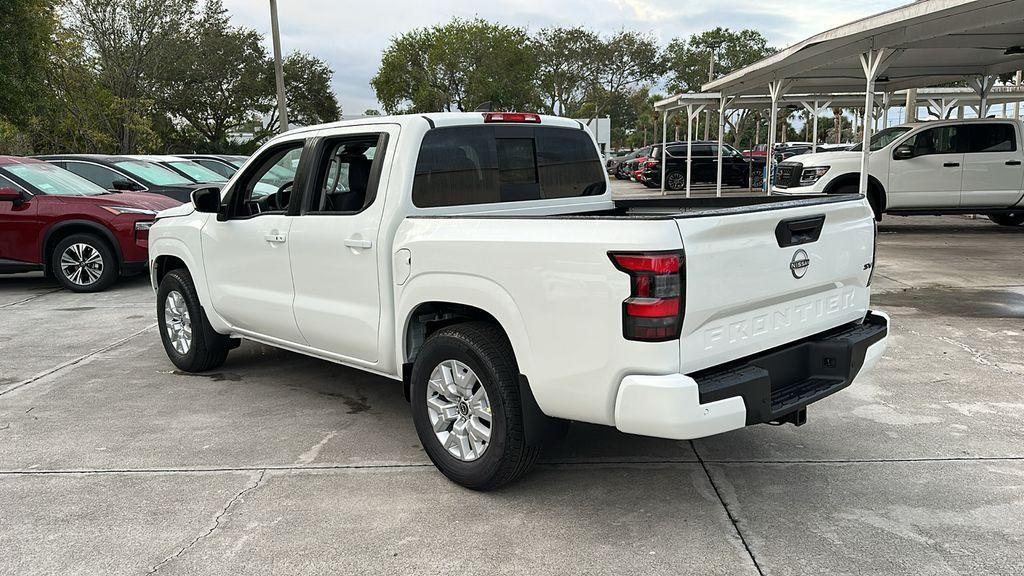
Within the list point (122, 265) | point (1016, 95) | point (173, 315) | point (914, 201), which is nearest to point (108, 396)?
point (173, 315)

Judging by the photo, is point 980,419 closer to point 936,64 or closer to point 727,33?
Result: point 936,64

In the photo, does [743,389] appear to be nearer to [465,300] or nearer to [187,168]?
[465,300]

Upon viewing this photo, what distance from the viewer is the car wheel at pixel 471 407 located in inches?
144

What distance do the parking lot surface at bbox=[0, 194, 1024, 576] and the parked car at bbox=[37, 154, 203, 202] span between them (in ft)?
21.7

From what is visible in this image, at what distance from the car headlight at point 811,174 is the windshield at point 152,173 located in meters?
10.6

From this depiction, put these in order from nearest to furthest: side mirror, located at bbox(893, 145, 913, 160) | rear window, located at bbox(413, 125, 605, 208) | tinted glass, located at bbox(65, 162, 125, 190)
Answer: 1. rear window, located at bbox(413, 125, 605, 208)
2. tinted glass, located at bbox(65, 162, 125, 190)
3. side mirror, located at bbox(893, 145, 913, 160)

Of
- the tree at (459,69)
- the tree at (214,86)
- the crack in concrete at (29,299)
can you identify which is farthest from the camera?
the tree at (459,69)

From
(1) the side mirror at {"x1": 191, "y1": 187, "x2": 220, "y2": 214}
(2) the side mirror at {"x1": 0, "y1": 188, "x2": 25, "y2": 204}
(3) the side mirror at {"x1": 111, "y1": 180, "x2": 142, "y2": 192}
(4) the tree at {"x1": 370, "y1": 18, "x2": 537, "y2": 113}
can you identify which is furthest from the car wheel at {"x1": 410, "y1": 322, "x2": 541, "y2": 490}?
(4) the tree at {"x1": 370, "y1": 18, "x2": 537, "y2": 113}

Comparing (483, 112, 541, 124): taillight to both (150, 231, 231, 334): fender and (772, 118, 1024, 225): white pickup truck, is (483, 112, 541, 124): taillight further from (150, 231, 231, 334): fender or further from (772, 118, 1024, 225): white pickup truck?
(772, 118, 1024, 225): white pickup truck

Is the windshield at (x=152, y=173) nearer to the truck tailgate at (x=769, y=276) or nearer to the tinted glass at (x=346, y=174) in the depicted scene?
the tinted glass at (x=346, y=174)

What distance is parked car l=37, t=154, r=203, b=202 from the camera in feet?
40.9

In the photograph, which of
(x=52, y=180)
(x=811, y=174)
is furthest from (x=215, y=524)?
(x=811, y=174)

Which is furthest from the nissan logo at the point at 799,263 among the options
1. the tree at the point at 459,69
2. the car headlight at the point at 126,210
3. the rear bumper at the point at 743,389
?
the tree at the point at 459,69

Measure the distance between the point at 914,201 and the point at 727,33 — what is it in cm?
5663
